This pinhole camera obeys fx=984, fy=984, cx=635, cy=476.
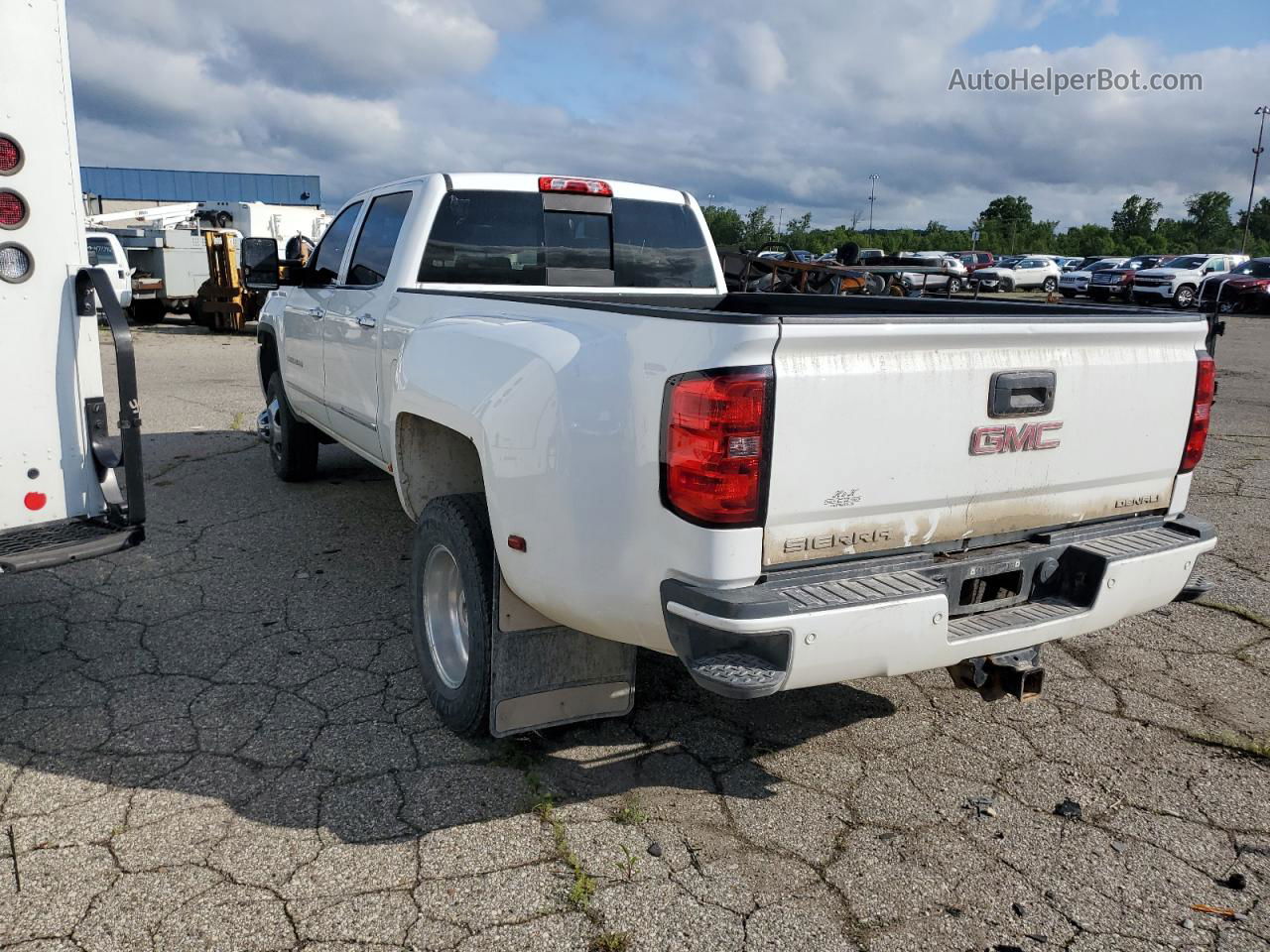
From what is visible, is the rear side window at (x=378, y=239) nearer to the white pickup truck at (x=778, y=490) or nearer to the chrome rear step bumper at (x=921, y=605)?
the white pickup truck at (x=778, y=490)

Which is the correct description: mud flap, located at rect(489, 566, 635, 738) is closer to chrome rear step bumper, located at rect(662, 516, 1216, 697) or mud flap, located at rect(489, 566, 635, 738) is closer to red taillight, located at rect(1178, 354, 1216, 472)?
chrome rear step bumper, located at rect(662, 516, 1216, 697)

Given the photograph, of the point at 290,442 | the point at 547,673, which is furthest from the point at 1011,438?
the point at 290,442

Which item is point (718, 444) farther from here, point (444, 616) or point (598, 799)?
point (444, 616)

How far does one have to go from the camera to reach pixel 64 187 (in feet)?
11.9

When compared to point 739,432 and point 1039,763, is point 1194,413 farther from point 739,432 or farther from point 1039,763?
point 739,432

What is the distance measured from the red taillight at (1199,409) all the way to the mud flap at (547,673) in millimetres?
1982

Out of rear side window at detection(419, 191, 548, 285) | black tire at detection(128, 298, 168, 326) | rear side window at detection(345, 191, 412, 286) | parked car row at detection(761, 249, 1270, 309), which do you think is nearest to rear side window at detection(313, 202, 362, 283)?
rear side window at detection(345, 191, 412, 286)

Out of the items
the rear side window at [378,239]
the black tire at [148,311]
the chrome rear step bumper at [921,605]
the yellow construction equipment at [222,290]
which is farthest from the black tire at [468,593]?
the black tire at [148,311]

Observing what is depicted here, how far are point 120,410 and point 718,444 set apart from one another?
2.32m

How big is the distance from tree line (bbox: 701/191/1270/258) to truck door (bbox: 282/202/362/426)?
179 ft

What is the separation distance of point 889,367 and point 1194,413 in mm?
1334

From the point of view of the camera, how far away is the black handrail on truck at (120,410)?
3.49 metres

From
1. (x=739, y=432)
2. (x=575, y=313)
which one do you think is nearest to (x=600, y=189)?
(x=575, y=313)

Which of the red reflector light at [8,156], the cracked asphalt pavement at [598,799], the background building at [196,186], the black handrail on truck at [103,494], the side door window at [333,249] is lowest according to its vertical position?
the cracked asphalt pavement at [598,799]
